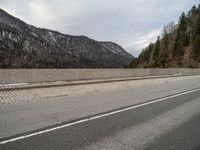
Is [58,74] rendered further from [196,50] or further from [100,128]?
[196,50]

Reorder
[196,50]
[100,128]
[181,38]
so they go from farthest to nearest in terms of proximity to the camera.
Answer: [181,38] → [196,50] → [100,128]

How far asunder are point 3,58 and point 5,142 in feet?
454

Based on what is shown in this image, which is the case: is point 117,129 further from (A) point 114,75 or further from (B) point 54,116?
(A) point 114,75

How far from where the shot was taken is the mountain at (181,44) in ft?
303

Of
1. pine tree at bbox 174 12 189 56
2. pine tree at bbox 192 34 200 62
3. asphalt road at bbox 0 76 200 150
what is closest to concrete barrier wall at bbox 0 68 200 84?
asphalt road at bbox 0 76 200 150

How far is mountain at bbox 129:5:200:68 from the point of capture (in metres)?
92.4

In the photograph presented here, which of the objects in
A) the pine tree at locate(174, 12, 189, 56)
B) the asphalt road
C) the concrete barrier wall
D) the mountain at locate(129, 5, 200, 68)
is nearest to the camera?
the asphalt road

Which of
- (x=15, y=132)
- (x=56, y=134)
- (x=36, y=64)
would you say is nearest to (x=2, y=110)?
(x=15, y=132)

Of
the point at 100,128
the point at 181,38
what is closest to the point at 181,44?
the point at 181,38

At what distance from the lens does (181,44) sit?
105750 millimetres

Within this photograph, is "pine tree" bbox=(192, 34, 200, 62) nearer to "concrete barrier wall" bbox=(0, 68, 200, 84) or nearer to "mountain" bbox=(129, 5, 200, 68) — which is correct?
"mountain" bbox=(129, 5, 200, 68)

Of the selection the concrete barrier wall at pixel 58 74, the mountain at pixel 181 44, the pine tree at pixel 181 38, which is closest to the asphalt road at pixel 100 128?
the concrete barrier wall at pixel 58 74

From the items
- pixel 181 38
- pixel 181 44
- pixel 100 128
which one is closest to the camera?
pixel 100 128

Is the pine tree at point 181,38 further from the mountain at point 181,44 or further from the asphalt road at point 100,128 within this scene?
the asphalt road at point 100,128
